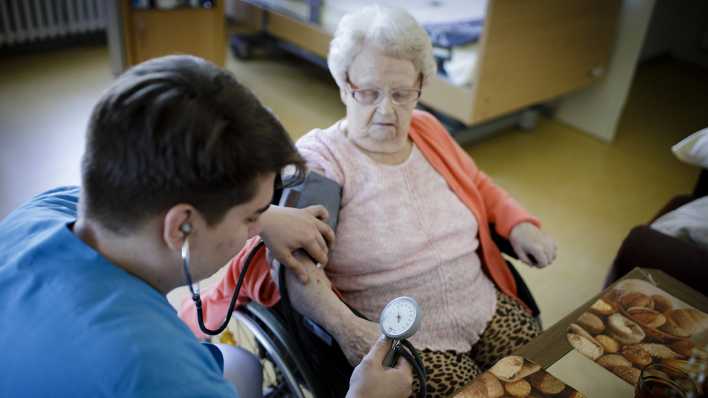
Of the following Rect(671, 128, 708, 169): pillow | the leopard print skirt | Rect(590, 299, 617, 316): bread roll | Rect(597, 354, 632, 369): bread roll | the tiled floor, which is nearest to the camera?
Rect(597, 354, 632, 369): bread roll

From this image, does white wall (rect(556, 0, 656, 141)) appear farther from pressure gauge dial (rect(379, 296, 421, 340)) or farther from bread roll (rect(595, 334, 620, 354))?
pressure gauge dial (rect(379, 296, 421, 340))

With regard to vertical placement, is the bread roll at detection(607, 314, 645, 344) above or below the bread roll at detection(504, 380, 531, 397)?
below

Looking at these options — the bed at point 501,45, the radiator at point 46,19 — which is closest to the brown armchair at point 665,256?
the bed at point 501,45

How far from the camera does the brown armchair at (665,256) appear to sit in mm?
1410

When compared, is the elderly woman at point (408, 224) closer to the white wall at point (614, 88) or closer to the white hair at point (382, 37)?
the white hair at point (382, 37)

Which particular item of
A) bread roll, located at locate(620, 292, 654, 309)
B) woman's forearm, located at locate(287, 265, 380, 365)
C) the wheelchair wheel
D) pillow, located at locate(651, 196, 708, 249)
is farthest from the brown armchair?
the wheelchair wheel

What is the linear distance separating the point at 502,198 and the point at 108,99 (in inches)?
43.4

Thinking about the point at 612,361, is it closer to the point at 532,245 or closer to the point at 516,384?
A: the point at 516,384

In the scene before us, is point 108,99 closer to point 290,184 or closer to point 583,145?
point 290,184

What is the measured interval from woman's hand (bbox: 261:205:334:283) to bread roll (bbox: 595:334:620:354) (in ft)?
1.73

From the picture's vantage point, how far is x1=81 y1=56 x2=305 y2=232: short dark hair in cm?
70

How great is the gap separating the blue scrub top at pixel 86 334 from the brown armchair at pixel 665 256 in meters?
1.12

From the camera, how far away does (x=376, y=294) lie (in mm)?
1360

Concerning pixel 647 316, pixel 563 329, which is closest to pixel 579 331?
pixel 563 329
